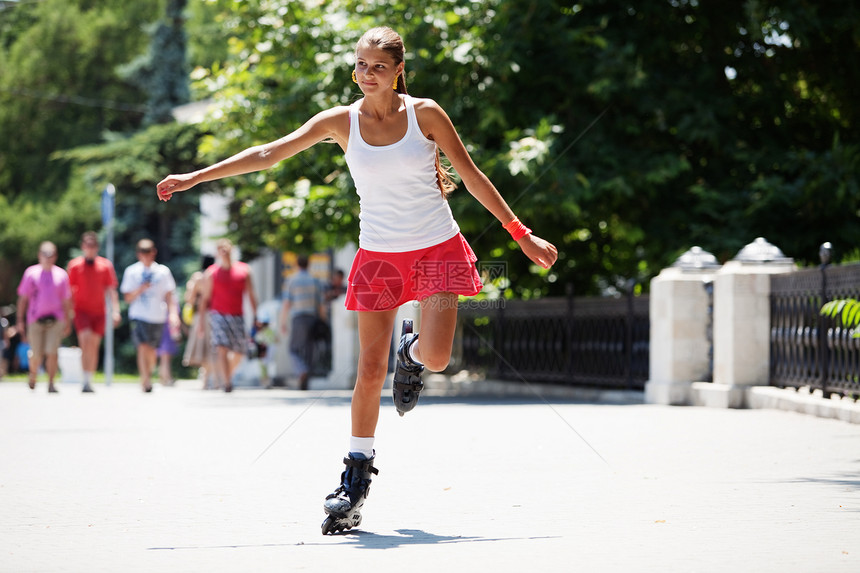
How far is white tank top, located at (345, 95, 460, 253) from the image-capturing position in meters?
5.48

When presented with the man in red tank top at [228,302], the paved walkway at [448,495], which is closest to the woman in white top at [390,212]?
the paved walkway at [448,495]

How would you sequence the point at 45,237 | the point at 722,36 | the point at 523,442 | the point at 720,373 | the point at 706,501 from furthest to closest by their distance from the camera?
the point at 45,237
the point at 722,36
the point at 720,373
the point at 523,442
the point at 706,501

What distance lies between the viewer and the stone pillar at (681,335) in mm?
13906

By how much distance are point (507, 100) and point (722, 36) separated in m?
3.97

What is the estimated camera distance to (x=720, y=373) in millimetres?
13383

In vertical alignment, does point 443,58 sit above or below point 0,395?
above

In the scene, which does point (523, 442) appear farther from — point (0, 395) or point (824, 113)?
point (824, 113)

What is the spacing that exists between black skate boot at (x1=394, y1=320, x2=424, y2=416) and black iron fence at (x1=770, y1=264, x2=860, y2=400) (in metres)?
5.68

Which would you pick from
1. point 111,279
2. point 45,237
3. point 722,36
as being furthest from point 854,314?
point 45,237

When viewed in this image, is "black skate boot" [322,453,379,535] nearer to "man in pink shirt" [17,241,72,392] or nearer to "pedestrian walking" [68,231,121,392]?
"pedestrian walking" [68,231,121,392]

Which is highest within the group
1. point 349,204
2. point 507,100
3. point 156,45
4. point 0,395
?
point 156,45

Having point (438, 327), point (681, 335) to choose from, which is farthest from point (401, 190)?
point (681, 335)

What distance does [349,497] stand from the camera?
5.39m

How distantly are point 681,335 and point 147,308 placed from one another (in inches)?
285
